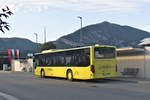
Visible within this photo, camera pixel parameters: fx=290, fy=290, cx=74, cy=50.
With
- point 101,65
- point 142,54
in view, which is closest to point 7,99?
point 101,65

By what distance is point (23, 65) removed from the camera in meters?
58.5

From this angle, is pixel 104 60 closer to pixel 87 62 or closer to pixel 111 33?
pixel 87 62

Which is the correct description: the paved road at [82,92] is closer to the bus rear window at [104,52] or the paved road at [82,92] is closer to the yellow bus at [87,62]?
the yellow bus at [87,62]

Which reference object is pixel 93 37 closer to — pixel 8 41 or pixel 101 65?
pixel 8 41

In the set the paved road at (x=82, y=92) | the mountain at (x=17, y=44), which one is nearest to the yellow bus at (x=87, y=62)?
the paved road at (x=82, y=92)

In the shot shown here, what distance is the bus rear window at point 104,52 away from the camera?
2253cm

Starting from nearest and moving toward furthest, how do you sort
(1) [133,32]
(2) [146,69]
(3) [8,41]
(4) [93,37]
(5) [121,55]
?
(2) [146,69] < (5) [121,55] < (4) [93,37] < (1) [133,32] < (3) [8,41]

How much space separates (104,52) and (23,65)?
3785 cm

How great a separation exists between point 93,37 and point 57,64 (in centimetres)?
10493

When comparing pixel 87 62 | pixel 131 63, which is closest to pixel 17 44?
pixel 131 63

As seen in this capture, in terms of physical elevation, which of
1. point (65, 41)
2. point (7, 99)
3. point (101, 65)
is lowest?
point (7, 99)

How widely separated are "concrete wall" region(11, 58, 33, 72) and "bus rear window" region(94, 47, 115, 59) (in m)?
32.6

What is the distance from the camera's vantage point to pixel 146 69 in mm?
25500

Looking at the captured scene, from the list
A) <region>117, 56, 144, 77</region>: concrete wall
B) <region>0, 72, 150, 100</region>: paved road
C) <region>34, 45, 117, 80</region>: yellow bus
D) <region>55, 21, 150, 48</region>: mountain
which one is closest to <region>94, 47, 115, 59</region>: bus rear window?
<region>34, 45, 117, 80</region>: yellow bus
